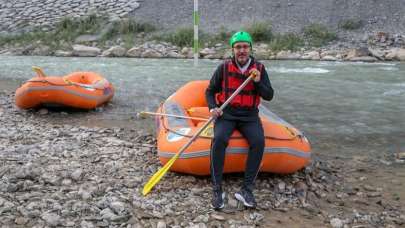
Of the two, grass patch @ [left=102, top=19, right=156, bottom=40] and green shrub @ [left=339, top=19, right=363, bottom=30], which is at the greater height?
green shrub @ [left=339, top=19, right=363, bottom=30]

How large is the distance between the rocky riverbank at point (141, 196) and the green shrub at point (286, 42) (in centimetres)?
1037

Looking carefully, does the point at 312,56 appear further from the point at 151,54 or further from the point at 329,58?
the point at 151,54

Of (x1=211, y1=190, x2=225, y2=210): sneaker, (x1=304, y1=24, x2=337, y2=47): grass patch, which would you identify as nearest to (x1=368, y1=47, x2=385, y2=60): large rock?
(x1=304, y1=24, x2=337, y2=47): grass patch

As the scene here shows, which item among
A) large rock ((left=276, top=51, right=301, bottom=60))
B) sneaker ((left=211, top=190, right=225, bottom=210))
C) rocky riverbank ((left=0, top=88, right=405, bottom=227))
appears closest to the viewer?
rocky riverbank ((left=0, top=88, right=405, bottom=227))

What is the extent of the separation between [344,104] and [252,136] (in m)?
4.68

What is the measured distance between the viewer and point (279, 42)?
15.6m

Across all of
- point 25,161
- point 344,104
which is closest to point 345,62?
point 344,104

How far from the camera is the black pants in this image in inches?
147

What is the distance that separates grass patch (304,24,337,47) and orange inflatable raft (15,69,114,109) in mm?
9862

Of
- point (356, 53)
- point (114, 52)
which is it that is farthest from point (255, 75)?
point (114, 52)

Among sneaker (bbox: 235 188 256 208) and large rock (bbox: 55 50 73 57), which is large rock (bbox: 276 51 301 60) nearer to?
large rock (bbox: 55 50 73 57)

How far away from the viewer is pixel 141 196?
366 centimetres

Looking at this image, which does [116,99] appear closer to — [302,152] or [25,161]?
[25,161]

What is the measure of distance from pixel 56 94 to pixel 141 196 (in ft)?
12.0
